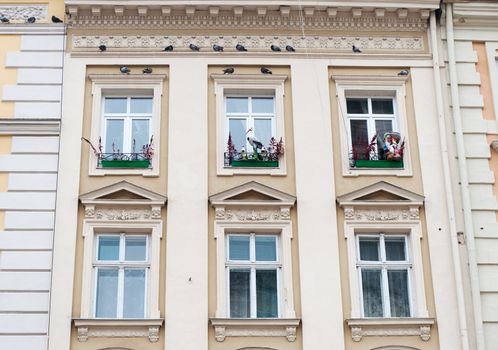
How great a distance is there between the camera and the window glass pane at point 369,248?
61.3 feet

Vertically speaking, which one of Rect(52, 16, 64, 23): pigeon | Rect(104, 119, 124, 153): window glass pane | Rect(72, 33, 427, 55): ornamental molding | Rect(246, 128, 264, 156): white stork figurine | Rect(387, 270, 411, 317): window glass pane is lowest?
Rect(387, 270, 411, 317): window glass pane

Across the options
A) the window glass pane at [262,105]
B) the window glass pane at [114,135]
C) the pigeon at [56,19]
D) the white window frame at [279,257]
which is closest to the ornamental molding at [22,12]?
the pigeon at [56,19]

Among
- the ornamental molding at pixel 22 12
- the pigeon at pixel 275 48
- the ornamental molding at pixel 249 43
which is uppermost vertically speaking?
the ornamental molding at pixel 22 12

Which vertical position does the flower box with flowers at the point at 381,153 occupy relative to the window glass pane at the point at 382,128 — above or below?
below

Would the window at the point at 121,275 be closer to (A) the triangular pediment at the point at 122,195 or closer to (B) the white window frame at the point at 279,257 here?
(A) the triangular pediment at the point at 122,195

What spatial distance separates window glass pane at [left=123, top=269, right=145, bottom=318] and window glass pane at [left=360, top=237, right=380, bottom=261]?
187 inches

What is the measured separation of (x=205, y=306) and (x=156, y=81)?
5377mm

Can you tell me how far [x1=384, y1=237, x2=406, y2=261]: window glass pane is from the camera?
18.7 meters

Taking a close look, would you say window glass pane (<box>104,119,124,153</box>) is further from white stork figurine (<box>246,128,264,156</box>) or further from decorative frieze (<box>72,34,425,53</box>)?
white stork figurine (<box>246,128,264,156</box>)

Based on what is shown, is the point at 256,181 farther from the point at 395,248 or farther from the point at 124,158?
the point at 395,248

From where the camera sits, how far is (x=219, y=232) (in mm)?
18453

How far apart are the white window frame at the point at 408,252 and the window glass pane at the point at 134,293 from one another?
438 centimetres

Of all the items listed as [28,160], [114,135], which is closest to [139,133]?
[114,135]

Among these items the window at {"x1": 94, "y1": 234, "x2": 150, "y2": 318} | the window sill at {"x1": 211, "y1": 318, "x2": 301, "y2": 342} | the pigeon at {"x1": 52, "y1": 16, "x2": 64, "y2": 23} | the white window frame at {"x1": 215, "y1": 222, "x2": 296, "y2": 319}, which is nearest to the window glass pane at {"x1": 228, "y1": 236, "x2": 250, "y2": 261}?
the white window frame at {"x1": 215, "y1": 222, "x2": 296, "y2": 319}
